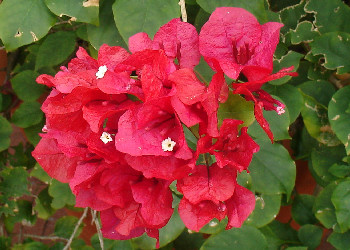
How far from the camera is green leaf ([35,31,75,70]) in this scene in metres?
1.01

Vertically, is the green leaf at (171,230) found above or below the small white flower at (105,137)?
below

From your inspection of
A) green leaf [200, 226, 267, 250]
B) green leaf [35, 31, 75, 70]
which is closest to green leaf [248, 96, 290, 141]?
green leaf [200, 226, 267, 250]

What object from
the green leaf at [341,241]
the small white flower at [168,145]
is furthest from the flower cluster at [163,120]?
the green leaf at [341,241]

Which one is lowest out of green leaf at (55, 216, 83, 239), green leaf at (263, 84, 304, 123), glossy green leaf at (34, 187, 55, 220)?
green leaf at (55, 216, 83, 239)

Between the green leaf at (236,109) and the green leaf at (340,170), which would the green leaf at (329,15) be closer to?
the green leaf at (340,170)

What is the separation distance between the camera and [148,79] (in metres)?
0.45

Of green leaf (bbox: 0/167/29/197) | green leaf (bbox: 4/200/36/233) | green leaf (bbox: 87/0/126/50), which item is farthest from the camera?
green leaf (bbox: 4/200/36/233)

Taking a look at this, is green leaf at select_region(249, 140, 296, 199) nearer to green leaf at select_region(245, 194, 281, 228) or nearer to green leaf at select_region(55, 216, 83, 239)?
green leaf at select_region(245, 194, 281, 228)

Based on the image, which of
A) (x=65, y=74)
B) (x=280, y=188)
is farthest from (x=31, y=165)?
(x=65, y=74)

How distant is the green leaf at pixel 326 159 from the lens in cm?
97

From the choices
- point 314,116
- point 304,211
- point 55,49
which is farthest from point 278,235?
point 55,49

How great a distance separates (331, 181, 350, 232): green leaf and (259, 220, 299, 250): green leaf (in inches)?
8.0

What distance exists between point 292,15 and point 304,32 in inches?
2.4

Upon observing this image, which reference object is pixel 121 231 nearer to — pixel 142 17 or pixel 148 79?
pixel 148 79
